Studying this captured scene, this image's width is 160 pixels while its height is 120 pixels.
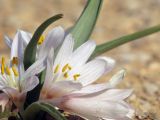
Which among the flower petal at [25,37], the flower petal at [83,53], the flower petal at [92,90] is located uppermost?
the flower petal at [25,37]

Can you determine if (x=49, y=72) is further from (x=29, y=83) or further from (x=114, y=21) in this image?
(x=114, y=21)

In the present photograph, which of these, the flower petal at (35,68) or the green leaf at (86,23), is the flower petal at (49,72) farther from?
the green leaf at (86,23)

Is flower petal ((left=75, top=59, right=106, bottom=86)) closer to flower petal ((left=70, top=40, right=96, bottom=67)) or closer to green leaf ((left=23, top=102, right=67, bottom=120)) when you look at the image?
flower petal ((left=70, top=40, right=96, bottom=67))

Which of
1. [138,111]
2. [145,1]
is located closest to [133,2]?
[145,1]

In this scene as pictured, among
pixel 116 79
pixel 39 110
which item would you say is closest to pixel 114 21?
pixel 116 79

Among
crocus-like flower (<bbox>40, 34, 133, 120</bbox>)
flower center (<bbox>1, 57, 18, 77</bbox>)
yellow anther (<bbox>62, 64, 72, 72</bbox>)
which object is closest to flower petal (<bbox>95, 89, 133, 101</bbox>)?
crocus-like flower (<bbox>40, 34, 133, 120</bbox>)

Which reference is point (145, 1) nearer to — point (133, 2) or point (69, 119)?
point (133, 2)

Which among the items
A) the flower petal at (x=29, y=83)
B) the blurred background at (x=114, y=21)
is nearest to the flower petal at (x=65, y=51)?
the flower petal at (x=29, y=83)
